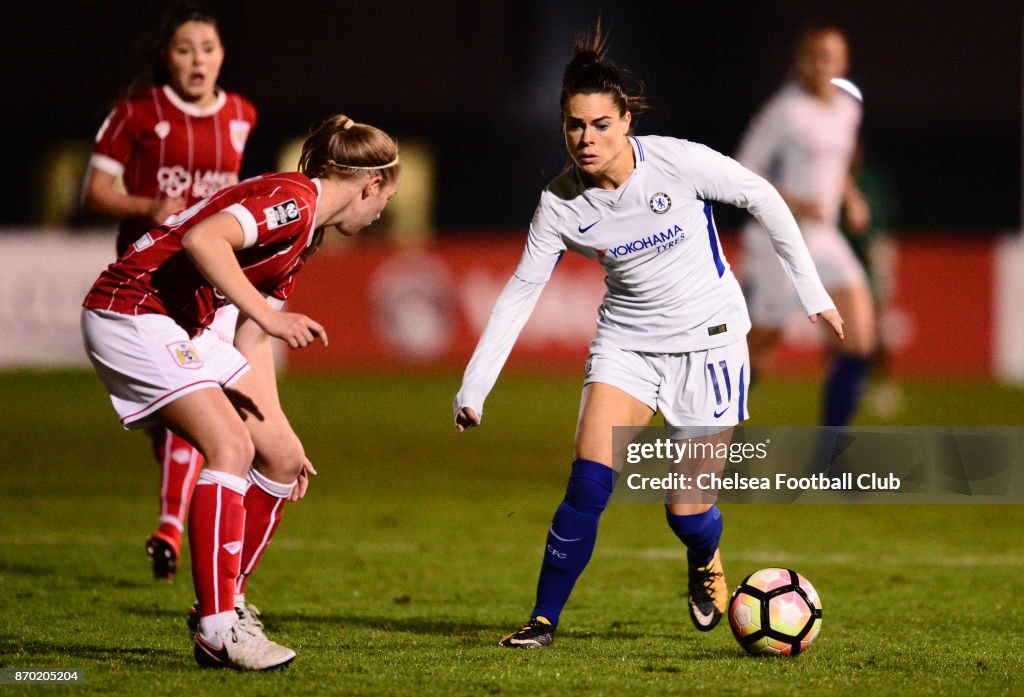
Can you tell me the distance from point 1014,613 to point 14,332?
12.4 meters

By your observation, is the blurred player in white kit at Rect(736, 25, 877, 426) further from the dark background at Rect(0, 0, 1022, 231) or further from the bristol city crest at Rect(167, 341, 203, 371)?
the dark background at Rect(0, 0, 1022, 231)

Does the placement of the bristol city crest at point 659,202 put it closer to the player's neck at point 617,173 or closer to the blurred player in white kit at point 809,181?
the player's neck at point 617,173

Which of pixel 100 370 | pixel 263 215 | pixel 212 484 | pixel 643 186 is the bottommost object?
pixel 212 484

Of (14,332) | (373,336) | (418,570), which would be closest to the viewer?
(418,570)

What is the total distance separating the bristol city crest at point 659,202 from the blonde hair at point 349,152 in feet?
2.86

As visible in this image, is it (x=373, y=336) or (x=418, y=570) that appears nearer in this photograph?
(x=418, y=570)

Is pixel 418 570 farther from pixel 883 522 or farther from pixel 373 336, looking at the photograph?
pixel 373 336

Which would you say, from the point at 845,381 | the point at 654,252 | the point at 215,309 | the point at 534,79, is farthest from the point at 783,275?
the point at 534,79

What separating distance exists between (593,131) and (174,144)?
2.41 metres

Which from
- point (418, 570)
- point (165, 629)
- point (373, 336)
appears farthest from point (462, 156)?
point (165, 629)

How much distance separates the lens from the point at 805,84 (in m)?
8.46

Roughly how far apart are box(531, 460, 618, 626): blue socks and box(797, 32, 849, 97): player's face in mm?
3940

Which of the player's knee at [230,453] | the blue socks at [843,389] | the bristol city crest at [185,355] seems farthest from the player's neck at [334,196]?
the blue socks at [843,389]

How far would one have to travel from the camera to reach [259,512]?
5.11 metres
